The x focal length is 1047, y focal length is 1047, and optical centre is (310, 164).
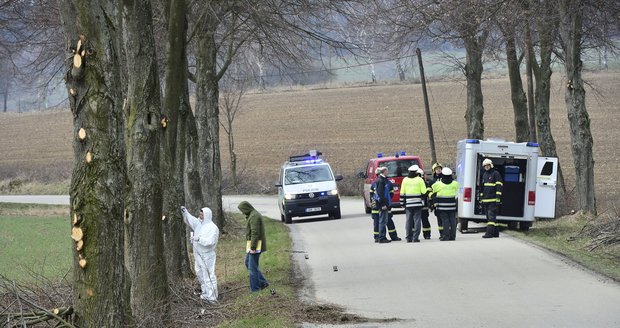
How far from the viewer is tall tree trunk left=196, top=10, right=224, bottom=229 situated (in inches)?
1030

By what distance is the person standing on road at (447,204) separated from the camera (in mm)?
23234

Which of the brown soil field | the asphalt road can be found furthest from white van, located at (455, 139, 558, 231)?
the brown soil field

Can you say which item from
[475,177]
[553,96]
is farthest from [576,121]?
[553,96]

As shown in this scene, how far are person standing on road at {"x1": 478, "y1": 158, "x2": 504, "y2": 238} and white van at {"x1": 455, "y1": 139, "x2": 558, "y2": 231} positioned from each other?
130 cm

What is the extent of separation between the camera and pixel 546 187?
25.7m

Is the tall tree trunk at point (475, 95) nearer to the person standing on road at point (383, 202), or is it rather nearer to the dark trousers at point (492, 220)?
the dark trousers at point (492, 220)

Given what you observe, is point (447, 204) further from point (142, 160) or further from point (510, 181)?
point (142, 160)

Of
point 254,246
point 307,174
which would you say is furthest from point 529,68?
point 254,246

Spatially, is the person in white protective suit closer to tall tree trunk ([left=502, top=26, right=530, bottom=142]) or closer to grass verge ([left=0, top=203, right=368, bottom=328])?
grass verge ([left=0, top=203, right=368, bottom=328])

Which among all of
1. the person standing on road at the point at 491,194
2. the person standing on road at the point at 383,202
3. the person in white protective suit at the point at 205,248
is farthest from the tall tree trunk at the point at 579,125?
the person in white protective suit at the point at 205,248

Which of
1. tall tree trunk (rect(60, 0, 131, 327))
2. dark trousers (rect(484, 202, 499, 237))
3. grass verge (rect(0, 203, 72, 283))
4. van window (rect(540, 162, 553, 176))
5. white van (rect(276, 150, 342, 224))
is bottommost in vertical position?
grass verge (rect(0, 203, 72, 283))

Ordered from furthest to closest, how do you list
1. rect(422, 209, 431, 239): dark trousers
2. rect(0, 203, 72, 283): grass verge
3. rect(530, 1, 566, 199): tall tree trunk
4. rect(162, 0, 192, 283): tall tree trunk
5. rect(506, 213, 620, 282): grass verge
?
1. rect(530, 1, 566, 199): tall tree trunk
2. rect(422, 209, 431, 239): dark trousers
3. rect(0, 203, 72, 283): grass verge
4. rect(506, 213, 620, 282): grass verge
5. rect(162, 0, 192, 283): tall tree trunk

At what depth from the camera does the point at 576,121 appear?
25969mm

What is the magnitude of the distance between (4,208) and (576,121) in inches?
1114
